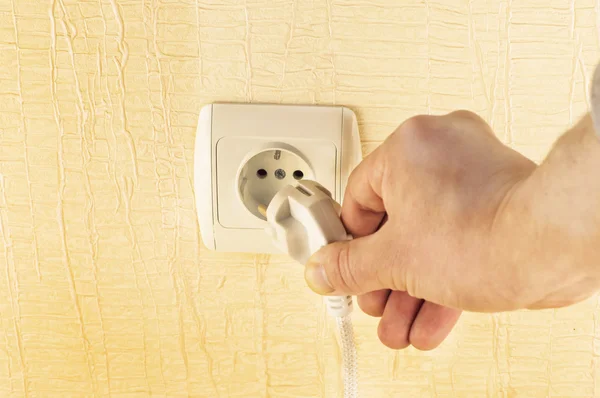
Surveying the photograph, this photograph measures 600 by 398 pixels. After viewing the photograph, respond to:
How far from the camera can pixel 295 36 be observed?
1.45ft

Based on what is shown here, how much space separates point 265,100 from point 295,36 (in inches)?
2.0

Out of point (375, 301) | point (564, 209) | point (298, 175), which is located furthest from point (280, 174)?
point (564, 209)

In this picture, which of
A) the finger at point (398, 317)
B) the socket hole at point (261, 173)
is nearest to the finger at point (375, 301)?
the finger at point (398, 317)

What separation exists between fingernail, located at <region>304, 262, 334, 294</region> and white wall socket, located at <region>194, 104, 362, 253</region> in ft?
0.30

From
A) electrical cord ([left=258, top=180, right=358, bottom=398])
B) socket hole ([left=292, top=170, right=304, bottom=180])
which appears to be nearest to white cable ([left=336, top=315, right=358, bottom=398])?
electrical cord ([left=258, top=180, right=358, bottom=398])

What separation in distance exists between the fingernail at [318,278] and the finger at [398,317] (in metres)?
0.06

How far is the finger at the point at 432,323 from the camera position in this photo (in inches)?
16.0

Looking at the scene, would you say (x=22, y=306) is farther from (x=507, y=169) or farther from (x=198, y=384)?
(x=507, y=169)

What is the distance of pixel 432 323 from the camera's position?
1.34ft

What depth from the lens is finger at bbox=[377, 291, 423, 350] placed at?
42 centimetres

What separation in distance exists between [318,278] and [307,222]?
0.12 feet

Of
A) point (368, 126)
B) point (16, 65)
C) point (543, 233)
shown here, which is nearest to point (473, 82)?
point (368, 126)

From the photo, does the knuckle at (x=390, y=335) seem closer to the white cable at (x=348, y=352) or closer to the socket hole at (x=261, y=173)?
the white cable at (x=348, y=352)

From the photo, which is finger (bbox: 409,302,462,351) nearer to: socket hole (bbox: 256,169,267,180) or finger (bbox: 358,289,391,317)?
A: finger (bbox: 358,289,391,317)
